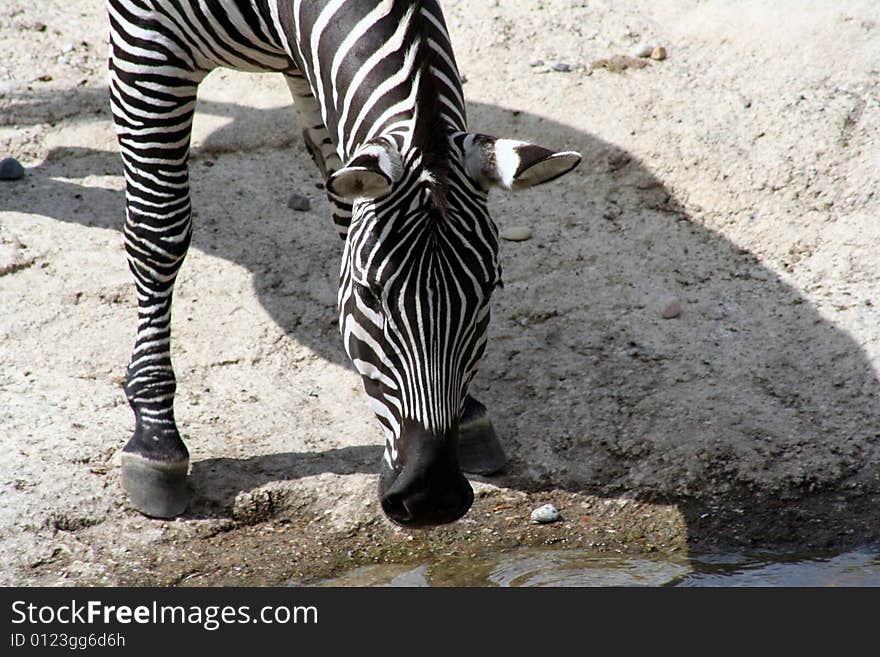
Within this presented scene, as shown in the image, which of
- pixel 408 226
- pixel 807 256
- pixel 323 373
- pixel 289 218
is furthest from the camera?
pixel 289 218

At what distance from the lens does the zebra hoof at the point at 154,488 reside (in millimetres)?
4484

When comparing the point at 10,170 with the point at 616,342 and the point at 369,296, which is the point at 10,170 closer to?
the point at 616,342

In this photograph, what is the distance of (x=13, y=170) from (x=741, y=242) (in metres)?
4.19

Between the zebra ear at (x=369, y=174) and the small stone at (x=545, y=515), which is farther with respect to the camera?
the small stone at (x=545, y=515)

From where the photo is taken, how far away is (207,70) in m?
4.44

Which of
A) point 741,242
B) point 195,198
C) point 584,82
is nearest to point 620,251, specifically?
point 741,242

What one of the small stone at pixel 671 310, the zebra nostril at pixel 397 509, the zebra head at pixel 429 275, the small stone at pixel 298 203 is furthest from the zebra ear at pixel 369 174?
the small stone at pixel 298 203

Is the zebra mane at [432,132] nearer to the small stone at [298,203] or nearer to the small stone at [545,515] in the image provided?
the small stone at [545,515]

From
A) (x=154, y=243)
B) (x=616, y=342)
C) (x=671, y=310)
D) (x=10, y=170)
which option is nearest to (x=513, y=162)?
(x=154, y=243)

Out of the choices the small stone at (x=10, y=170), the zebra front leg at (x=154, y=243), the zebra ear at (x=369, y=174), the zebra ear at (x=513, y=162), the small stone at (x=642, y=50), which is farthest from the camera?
the small stone at (x=642, y=50)

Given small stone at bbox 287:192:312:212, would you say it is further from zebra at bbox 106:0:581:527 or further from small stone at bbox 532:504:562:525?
small stone at bbox 532:504:562:525

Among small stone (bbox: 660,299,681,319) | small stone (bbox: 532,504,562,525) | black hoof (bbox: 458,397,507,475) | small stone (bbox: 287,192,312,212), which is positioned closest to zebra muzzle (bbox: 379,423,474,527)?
small stone (bbox: 532,504,562,525)

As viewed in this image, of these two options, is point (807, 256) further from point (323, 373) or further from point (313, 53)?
point (313, 53)

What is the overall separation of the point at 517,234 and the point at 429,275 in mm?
3069
